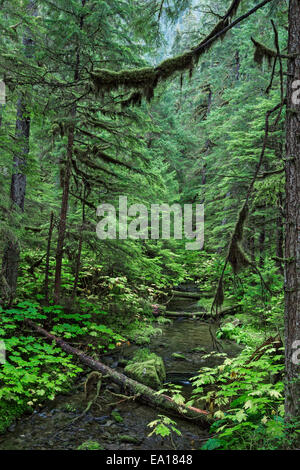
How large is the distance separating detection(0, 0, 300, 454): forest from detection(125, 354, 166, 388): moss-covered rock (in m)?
0.03

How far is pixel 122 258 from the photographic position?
8.28 metres

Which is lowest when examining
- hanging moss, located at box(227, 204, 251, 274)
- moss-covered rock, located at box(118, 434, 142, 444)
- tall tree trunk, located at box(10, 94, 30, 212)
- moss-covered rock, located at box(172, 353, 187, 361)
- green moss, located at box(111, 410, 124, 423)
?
moss-covered rock, located at box(172, 353, 187, 361)

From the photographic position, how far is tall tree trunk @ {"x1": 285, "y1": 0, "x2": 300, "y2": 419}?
10.7ft

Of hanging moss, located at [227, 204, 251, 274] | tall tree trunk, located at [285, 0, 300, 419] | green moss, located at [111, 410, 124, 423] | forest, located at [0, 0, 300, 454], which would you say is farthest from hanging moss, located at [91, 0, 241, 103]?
green moss, located at [111, 410, 124, 423]

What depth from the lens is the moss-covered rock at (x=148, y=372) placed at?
587 centimetres

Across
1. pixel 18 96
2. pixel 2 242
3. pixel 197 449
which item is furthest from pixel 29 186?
pixel 197 449

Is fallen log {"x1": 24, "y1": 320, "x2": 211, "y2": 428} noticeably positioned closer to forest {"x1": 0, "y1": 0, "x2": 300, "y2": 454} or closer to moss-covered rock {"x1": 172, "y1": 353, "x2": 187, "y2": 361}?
forest {"x1": 0, "y1": 0, "x2": 300, "y2": 454}

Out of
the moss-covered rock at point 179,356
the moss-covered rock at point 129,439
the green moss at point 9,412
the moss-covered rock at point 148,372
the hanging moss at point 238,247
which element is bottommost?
the moss-covered rock at point 179,356

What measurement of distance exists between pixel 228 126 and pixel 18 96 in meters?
9.28

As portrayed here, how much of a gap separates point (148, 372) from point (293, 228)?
4342 mm

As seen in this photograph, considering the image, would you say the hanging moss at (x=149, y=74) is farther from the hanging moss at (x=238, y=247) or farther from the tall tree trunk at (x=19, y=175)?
the tall tree trunk at (x=19, y=175)

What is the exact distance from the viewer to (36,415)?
4.67m

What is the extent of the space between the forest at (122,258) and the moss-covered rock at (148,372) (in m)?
0.03

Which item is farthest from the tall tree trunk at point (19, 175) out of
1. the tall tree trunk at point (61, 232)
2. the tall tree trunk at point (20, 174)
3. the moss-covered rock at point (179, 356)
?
the moss-covered rock at point (179, 356)
